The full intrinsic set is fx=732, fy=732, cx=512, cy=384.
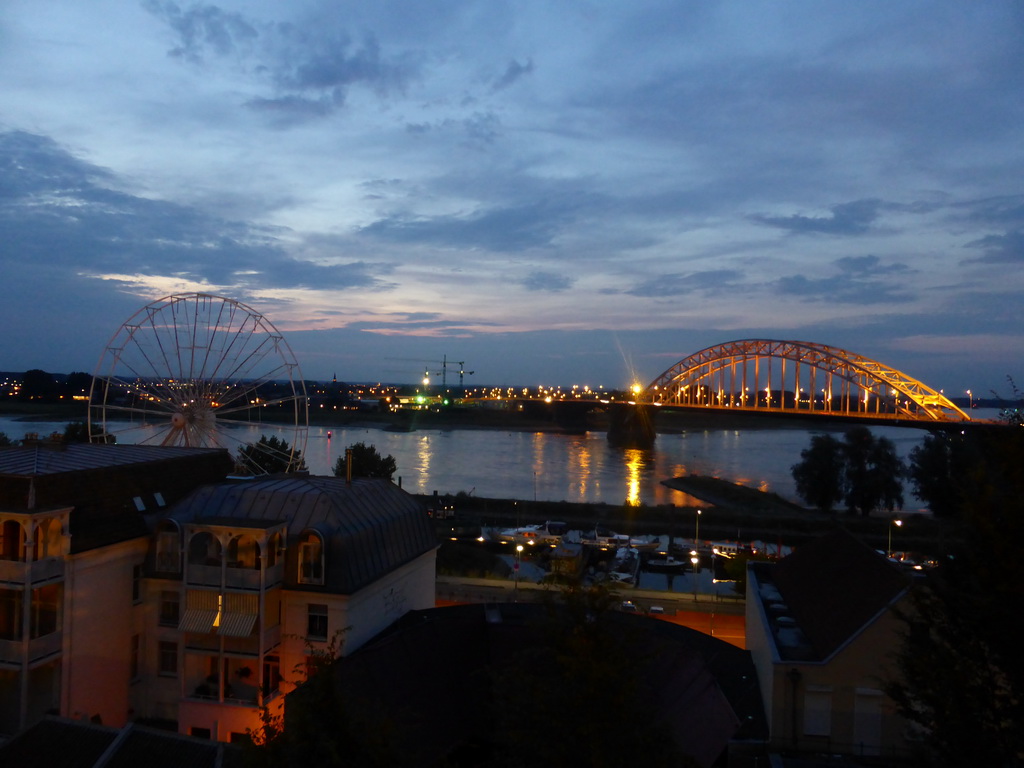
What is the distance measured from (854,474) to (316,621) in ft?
91.9

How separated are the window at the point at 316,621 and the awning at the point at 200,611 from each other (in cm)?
94

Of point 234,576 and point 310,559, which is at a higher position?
point 310,559

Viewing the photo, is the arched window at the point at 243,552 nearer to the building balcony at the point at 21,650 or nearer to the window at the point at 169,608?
the window at the point at 169,608

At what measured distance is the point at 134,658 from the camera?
8.16 meters

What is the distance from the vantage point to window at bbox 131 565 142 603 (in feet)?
26.3

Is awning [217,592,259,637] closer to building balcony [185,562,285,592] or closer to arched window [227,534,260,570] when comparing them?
building balcony [185,562,285,592]

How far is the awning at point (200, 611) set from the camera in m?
7.55

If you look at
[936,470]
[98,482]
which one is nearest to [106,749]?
[98,482]

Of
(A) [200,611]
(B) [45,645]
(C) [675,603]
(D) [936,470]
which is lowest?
(C) [675,603]

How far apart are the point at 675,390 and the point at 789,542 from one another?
124 ft

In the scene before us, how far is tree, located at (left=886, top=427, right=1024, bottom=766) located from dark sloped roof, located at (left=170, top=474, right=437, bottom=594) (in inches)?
207

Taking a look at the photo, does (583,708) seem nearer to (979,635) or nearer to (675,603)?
(979,635)

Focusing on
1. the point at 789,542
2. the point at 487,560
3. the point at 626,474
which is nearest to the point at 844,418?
the point at 626,474

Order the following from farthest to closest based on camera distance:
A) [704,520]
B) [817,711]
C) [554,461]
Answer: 1. [554,461]
2. [704,520]
3. [817,711]
